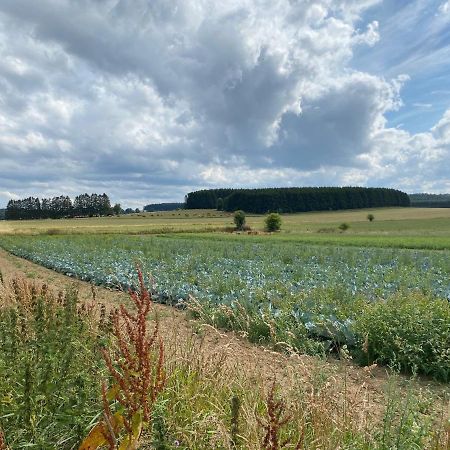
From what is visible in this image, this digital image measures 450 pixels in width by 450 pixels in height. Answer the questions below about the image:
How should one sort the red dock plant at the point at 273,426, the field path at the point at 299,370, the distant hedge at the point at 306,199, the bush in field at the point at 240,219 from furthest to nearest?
the distant hedge at the point at 306,199 → the bush in field at the point at 240,219 → the field path at the point at 299,370 → the red dock plant at the point at 273,426

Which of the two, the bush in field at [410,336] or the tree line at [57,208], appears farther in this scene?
the tree line at [57,208]

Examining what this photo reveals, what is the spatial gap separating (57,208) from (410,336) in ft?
374

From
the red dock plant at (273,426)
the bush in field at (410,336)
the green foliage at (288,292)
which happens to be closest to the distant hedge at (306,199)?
the green foliage at (288,292)

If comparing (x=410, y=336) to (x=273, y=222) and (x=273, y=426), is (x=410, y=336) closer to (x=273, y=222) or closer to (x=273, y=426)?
(x=273, y=426)

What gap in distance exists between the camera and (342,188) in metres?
116

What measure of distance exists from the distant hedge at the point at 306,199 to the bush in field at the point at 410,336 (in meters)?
97.7

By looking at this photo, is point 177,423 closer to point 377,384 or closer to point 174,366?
point 174,366

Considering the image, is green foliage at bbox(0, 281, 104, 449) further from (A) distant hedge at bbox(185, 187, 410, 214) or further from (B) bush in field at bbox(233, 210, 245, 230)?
(A) distant hedge at bbox(185, 187, 410, 214)

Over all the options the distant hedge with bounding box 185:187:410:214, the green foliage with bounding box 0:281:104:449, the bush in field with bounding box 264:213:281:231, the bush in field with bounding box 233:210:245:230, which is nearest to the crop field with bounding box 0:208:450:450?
the green foliage with bounding box 0:281:104:449

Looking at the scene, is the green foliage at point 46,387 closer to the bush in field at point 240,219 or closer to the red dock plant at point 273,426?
the red dock plant at point 273,426

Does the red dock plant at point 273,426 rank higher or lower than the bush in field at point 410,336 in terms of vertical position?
higher

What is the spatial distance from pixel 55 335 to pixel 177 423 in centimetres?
144

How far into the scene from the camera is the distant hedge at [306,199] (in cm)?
10606

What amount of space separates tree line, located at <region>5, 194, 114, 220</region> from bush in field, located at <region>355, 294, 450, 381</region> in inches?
4374
